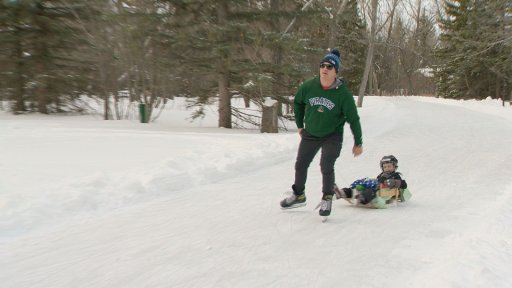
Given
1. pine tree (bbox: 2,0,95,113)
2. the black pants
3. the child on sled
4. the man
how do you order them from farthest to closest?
pine tree (bbox: 2,0,95,113)
the child on sled
the black pants
the man

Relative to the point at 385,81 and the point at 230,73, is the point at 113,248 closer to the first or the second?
the point at 230,73

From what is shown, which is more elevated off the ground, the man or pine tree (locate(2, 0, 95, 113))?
pine tree (locate(2, 0, 95, 113))

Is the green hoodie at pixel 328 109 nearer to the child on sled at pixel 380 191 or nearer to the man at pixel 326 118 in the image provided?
the man at pixel 326 118

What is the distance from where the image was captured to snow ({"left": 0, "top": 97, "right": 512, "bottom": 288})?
343 centimetres

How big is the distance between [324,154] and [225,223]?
131 centimetres

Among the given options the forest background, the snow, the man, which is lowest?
the snow

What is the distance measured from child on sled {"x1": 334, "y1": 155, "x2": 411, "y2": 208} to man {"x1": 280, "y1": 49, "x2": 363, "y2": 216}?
1.82 feet

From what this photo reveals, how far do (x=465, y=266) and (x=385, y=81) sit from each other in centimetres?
6198

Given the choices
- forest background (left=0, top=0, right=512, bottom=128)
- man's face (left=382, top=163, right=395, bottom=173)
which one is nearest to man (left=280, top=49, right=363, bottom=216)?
man's face (left=382, top=163, right=395, bottom=173)


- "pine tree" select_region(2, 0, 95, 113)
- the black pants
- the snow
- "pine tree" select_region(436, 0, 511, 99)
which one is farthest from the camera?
"pine tree" select_region(436, 0, 511, 99)

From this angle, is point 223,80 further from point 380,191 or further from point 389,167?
point 380,191

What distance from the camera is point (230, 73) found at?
13664 millimetres

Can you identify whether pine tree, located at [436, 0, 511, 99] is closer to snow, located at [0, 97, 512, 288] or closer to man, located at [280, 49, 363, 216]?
snow, located at [0, 97, 512, 288]

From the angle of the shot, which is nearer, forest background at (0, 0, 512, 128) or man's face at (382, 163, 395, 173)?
man's face at (382, 163, 395, 173)
